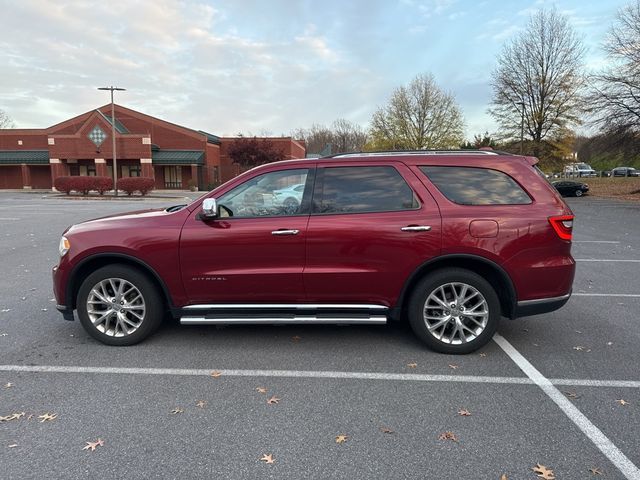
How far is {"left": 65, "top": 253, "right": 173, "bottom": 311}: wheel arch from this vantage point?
4.21 m

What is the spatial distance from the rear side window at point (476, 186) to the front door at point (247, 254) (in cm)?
130

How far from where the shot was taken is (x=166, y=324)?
499cm

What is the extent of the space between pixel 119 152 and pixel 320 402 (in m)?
46.1

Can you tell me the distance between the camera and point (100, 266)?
438 centimetres

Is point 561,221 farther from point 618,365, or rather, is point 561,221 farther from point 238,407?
point 238,407

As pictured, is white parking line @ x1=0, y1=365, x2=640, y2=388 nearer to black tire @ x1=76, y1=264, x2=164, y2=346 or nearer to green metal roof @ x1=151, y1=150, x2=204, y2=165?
black tire @ x1=76, y1=264, x2=164, y2=346

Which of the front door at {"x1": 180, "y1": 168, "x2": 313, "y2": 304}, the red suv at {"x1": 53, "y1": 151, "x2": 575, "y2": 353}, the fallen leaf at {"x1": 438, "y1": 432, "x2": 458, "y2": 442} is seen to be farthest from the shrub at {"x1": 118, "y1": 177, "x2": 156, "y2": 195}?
the fallen leaf at {"x1": 438, "y1": 432, "x2": 458, "y2": 442}

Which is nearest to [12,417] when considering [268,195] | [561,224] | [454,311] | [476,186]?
[268,195]

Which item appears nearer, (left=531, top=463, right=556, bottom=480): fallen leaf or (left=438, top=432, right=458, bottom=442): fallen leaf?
(left=531, top=463, right=556, bottom=480): fallen leaf

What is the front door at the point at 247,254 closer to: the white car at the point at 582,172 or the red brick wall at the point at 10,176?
the red brick wall at the point at 10,176

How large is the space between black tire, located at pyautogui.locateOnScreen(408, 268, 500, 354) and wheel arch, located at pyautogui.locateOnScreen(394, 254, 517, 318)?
0.07m

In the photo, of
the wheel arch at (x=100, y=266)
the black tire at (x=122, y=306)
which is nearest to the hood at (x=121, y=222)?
the wheel arch at (x=100, y=266)

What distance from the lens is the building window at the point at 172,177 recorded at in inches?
1848

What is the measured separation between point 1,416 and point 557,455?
3754 mm
